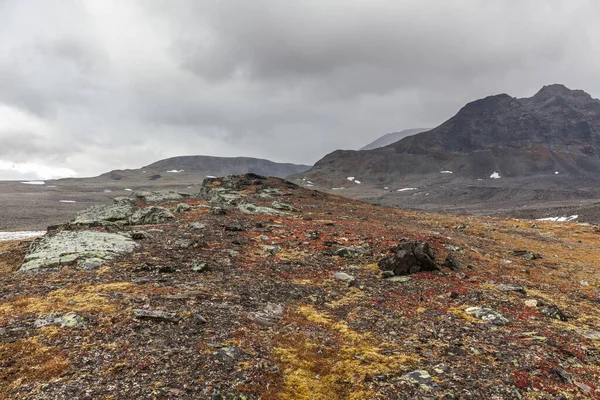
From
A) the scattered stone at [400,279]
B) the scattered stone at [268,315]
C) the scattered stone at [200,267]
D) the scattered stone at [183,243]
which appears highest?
the scattered stone at [183,243]

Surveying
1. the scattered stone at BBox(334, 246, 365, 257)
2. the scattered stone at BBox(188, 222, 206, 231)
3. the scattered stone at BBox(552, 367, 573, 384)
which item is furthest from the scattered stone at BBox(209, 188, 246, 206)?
the scattered stone at BBox(552, 367, 573, 384)

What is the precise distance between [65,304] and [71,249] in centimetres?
772

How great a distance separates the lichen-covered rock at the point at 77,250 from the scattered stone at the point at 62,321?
6.11 metres

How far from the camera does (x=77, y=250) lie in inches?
757

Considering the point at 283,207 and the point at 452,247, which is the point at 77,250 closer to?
the point at 283,207

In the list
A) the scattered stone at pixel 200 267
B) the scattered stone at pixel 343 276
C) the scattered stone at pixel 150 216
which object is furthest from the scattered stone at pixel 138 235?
the scattered stone at pixel 343 276

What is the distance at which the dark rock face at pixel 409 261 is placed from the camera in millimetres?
20188

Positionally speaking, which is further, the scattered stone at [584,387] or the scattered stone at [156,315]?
the scattered stone at [156,315]

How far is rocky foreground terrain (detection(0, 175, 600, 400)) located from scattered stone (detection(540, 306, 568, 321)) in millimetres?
106

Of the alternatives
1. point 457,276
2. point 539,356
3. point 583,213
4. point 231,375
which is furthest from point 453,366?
point 583,213

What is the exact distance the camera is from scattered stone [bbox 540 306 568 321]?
48.5 ft

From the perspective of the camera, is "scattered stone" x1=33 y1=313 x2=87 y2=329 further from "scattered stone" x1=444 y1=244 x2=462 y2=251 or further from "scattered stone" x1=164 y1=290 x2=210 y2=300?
"scattered stone" x1=444 y1=244 x2=462 y2=251

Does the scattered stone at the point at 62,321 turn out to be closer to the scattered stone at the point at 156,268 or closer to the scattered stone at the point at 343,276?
the scattered stone at the point at 156,268

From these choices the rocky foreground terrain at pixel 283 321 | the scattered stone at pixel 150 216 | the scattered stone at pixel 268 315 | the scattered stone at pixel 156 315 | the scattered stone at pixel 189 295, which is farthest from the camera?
the scattered stone at pixel 150 216
